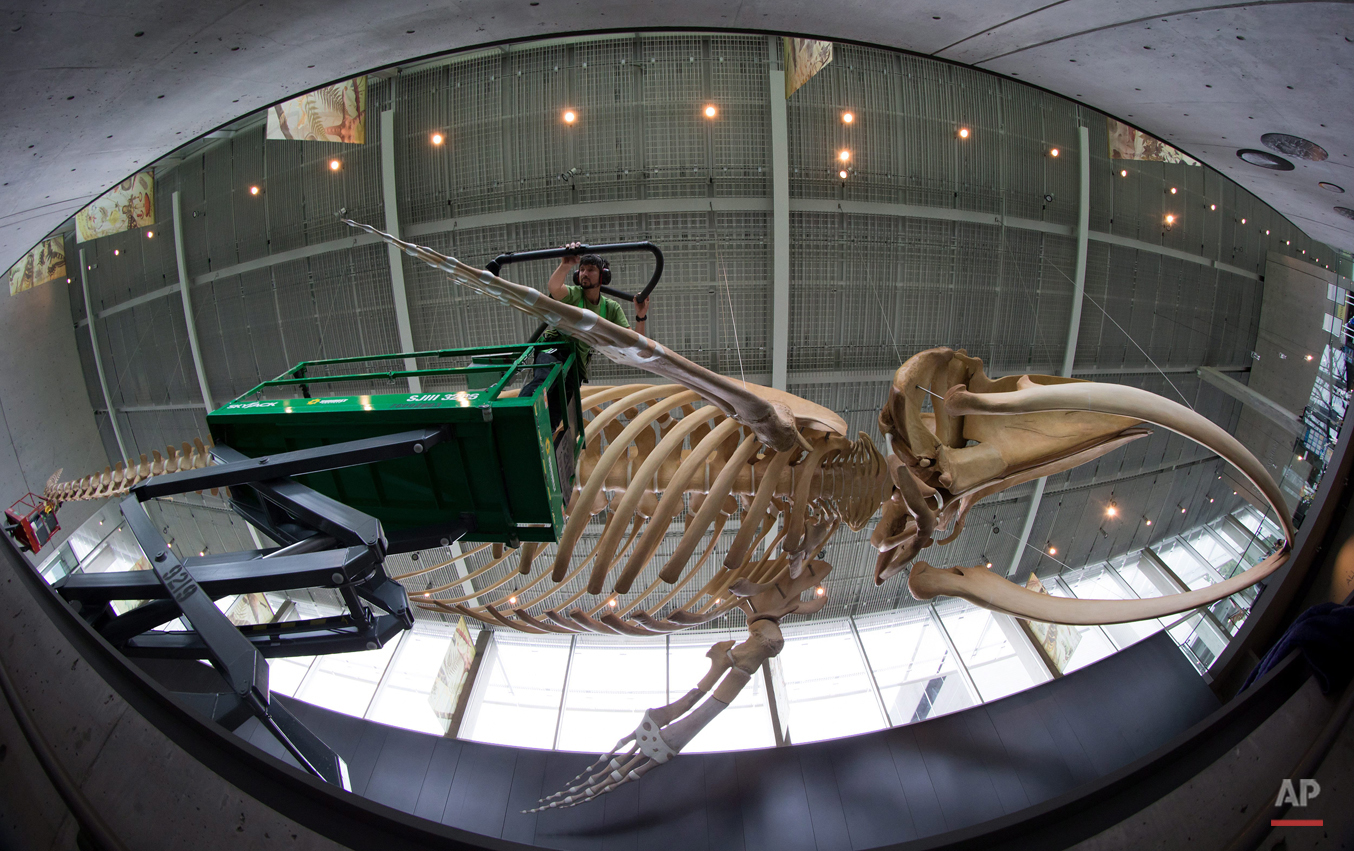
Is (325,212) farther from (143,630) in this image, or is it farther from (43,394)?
(143,630)

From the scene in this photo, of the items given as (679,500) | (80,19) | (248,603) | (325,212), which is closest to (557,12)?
(80,19)

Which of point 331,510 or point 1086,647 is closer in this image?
point 331,510

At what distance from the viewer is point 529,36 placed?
2.83 metres

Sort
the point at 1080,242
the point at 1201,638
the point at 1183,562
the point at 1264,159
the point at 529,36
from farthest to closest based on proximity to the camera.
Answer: the point at 1183,562 < the point at 1080,242 < the point at 1201,638 < the point at 1264,159 < the point at 529,36

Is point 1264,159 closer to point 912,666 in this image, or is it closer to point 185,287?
point 912,666

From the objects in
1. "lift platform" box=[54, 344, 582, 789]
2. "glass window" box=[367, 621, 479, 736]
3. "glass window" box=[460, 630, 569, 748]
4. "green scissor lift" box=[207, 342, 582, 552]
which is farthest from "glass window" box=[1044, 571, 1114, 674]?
"glass window" box=[367, 621, 479, 736]

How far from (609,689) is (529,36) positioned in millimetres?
8318

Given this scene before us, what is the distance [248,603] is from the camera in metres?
8.08

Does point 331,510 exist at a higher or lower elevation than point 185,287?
lower

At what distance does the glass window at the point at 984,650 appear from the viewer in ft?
26.2

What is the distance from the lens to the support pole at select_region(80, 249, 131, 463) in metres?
6.23

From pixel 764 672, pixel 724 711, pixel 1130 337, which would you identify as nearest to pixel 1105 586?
pixel 1130 337

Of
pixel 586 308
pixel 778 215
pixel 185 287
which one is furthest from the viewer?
pixel 185 287
